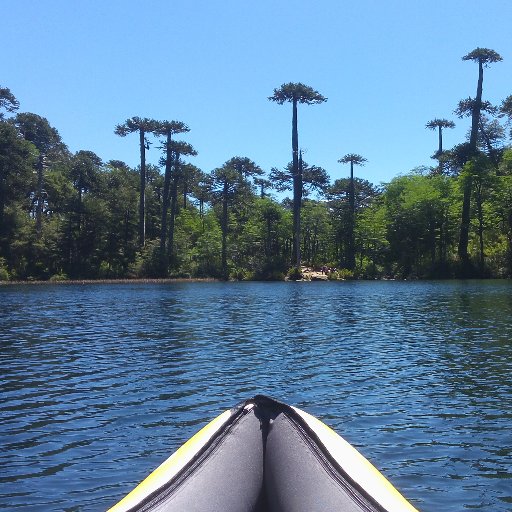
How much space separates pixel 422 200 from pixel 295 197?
15.9m

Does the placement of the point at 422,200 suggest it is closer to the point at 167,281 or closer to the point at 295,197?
the point at 295,197

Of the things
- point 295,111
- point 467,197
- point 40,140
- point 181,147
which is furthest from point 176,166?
point 40,140

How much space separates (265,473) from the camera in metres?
4.57

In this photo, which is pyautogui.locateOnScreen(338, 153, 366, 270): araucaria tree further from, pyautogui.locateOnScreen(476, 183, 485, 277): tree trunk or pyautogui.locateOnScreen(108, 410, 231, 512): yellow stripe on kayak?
pyautogui.locateOnScreen(108, 410, 231, 512): yellow stripe on kayak

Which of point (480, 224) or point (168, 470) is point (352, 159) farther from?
point (168, 470)

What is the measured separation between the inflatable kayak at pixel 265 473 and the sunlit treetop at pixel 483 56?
2919 inches

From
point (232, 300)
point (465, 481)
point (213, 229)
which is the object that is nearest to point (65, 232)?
point (213, 229)

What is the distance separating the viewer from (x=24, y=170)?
76.6 meters

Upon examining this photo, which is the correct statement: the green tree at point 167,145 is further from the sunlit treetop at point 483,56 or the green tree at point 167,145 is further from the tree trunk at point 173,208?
the sunlit treetop at point 483,56

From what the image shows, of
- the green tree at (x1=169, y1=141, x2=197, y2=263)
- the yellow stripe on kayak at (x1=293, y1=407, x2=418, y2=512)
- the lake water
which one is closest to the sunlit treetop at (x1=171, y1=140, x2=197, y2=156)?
the green tree at (x1=169, y1=141, x2=197, y2=263)

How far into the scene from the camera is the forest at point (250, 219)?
71250 mm

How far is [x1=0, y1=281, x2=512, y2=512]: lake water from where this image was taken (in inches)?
293

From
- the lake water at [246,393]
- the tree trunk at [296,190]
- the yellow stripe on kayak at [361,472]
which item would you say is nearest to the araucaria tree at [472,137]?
the tree trunk at [296,190]

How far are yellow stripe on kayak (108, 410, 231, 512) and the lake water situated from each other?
2625 millimetres
